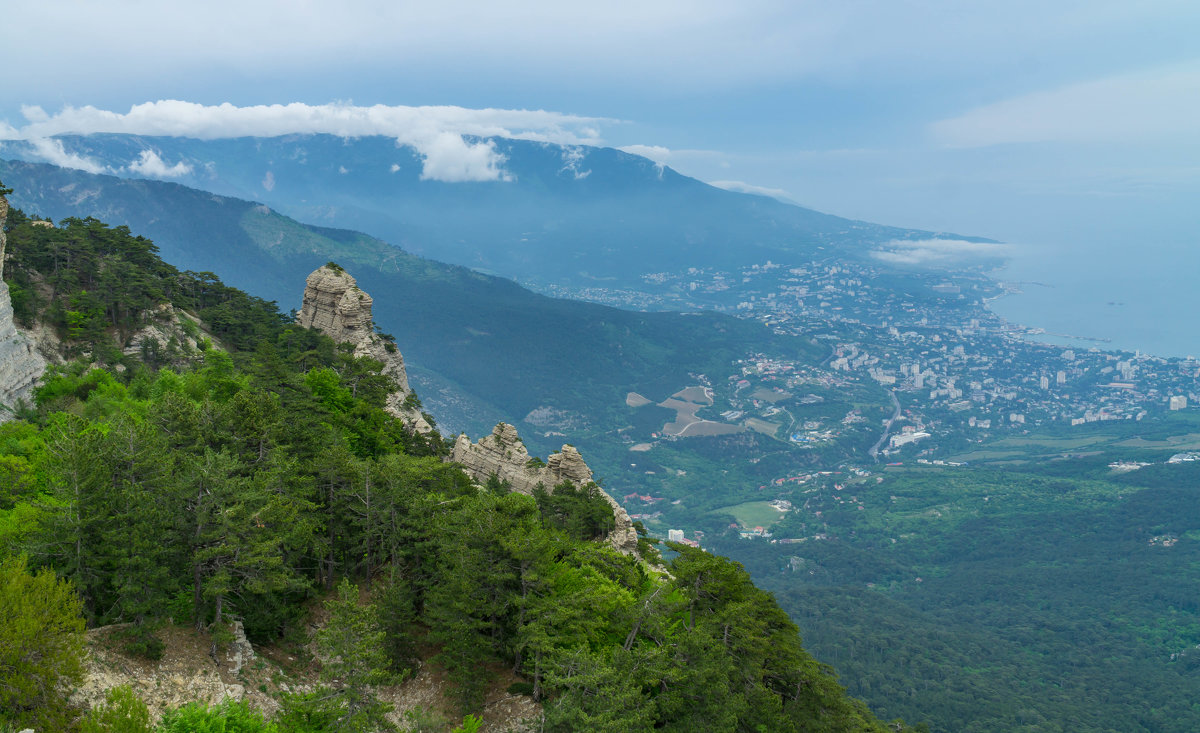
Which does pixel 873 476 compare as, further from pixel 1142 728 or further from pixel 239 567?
pixel 239 567

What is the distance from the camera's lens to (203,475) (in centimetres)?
2103

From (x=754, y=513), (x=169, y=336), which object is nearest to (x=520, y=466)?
(x=169, y=336)

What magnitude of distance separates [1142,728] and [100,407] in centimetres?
10156

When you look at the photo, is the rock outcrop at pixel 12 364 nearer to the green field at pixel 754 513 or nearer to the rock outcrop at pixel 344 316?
the rock outcrop at pixel 344 316

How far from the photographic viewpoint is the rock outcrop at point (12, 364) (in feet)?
120

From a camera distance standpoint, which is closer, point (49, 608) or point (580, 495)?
point (49, 608)

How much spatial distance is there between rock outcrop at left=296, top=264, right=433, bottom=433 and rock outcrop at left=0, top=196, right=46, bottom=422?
25014 millimetres

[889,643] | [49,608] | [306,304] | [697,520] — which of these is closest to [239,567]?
[49,608]

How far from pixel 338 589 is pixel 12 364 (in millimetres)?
27219

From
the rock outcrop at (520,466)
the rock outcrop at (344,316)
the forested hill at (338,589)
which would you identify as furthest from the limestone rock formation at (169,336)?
the rock outcrop at (520,466)

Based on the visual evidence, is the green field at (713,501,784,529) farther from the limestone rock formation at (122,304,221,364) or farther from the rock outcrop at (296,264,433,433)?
the limestone rock formation at (122,304,221,364)

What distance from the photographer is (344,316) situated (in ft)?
213

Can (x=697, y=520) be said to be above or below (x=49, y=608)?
below

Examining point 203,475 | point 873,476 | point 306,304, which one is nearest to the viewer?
point 203,475
